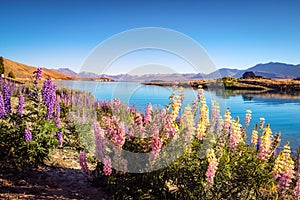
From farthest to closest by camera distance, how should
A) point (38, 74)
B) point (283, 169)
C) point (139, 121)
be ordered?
1. point (38, 74)
2. point (139, 121)
3. point (283, 169)

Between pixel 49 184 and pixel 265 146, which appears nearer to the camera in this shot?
pixel 265 146

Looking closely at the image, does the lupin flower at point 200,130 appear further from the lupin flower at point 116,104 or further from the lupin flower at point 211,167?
the lupin flower at point 116,104

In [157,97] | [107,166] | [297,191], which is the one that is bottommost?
[297,191]

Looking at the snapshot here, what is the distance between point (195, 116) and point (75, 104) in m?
7.07

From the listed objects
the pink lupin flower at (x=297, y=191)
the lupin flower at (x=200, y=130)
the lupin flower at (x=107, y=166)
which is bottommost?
the pink lupin flower at (x=297, y=191)

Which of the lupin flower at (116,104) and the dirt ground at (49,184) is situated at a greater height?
the lupin flower at (116,104)

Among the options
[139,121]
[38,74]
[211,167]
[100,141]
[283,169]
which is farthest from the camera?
[38,74]

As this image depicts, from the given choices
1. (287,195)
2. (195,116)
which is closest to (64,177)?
(195,116)

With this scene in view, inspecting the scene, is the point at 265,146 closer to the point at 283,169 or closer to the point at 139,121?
the point at 283,169

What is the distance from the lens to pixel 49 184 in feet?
16.8

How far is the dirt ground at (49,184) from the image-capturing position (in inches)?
181

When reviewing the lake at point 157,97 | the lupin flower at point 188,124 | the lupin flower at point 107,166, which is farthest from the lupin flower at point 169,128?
the lupin flower at point 107,166

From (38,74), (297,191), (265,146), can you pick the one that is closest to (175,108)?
(265,146)

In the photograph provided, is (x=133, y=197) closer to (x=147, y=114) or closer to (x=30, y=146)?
(x=147, y=114)
